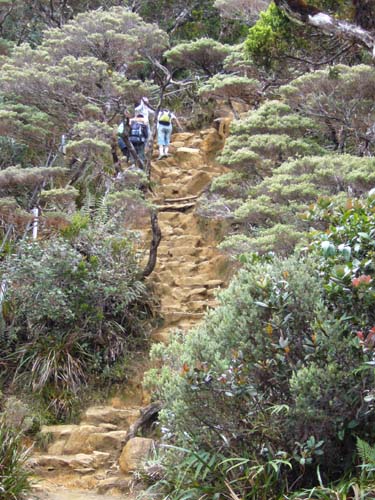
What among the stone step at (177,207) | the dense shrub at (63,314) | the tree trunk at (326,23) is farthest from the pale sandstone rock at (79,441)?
the stone step at (177,207)

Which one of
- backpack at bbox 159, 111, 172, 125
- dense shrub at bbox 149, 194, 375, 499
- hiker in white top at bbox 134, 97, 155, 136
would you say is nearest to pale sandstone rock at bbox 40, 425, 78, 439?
dense shrub at bbox 149, 194, 375, 499

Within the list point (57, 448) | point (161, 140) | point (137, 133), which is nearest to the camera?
point (57, 448)

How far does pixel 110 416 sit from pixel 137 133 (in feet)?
18.6

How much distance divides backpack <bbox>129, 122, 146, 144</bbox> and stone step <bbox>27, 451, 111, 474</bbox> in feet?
20.9

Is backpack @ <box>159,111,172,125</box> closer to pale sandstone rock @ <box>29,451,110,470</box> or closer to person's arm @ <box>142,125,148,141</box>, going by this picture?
person's arm @ <box>142,125,148,141</box>

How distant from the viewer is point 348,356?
4297 millimetres

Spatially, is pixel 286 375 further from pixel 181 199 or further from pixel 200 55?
pixel 200 55

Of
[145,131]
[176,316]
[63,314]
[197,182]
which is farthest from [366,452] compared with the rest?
[197,182]

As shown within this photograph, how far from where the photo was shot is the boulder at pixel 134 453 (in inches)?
273

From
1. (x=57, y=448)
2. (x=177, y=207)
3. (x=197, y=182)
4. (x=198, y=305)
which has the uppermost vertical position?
(x=197, y=182)

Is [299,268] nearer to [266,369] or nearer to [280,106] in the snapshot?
[266,369]

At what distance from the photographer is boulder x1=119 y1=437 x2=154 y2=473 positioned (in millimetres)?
6922

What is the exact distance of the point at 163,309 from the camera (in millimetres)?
10805

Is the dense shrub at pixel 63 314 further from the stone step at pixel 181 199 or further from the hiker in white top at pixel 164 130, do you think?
the hiker in white top at pixel 164 130
